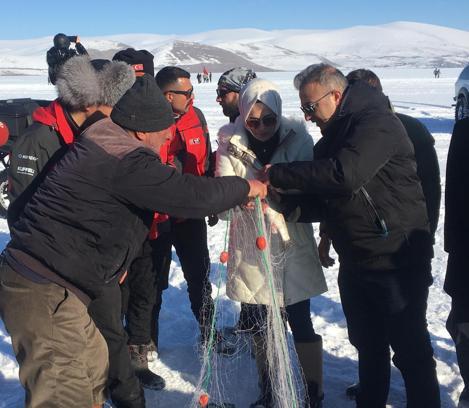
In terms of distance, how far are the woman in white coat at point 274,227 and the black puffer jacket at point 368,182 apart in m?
0.29

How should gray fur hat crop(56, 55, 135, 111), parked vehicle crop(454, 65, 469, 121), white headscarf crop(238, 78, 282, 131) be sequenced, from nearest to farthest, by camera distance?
gray fur hat crop(56, 55, 135, 111), white headscarf crop(238, 78, 282, 131), parked vehicle crop(454, 65, 469, 121)

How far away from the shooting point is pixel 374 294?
2.66 m

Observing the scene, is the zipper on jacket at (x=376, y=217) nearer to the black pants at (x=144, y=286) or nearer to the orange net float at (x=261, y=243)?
the orange net float at (x=261, y=243)

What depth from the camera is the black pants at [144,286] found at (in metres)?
3.63

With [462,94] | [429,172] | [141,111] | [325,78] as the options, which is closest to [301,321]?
[429,172]

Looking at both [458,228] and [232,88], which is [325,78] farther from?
[232,88]

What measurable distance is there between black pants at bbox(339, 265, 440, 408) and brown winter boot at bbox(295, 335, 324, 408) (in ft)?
0.92

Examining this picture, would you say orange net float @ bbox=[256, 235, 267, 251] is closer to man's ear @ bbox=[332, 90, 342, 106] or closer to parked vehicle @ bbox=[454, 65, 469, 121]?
man's ear @ bbox=[332, 90, 342, 106]

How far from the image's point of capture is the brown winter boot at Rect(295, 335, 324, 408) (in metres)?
3.05

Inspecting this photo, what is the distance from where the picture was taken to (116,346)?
2.83 m

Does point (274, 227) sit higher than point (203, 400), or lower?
higher

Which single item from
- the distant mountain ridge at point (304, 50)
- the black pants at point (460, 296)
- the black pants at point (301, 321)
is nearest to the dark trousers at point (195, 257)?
the black pants at point (301, 321)

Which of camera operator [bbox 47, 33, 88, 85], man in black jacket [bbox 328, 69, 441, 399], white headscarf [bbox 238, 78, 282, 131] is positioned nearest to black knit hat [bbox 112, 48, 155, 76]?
camera operator [bbox 47, 33, 88, 85]

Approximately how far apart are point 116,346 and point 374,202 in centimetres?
152
